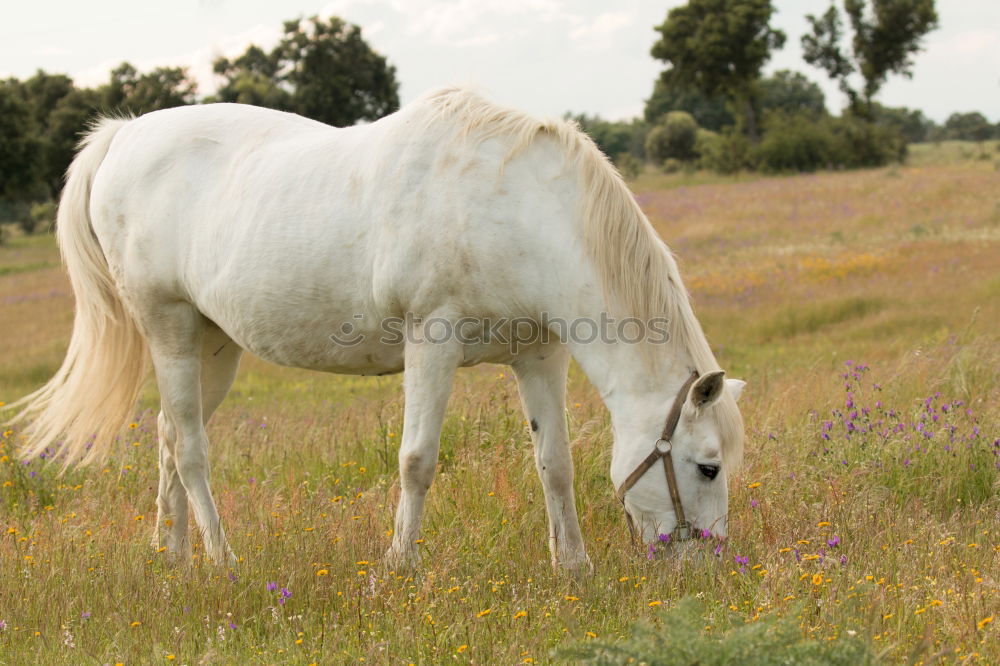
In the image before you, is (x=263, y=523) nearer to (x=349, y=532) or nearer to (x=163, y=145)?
(x=349, y=532)

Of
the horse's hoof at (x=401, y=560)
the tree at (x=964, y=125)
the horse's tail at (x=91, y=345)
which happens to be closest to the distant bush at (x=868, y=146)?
the tree at (x=964, y=125)

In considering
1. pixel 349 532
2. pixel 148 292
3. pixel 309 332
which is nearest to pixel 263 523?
pixel 349 532

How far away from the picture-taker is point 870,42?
51062 mm

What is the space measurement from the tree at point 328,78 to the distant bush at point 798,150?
22.1 metres

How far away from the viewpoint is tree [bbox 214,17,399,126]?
172 feet

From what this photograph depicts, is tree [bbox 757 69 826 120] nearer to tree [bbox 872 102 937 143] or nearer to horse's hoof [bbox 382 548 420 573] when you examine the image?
tree [bbox 872 102 937 143]

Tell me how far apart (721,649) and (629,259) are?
5.62ft

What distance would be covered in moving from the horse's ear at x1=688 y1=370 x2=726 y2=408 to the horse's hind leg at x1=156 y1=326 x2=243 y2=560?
8.24 feet

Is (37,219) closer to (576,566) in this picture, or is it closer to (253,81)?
(253,81)

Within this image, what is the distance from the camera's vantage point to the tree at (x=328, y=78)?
172 feet

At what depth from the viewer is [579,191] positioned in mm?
3693

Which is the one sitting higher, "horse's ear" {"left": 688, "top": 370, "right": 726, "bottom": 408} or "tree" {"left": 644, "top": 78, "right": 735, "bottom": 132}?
"tree" {"left": 644, "top": 78, "right": 735, "bottom": 132}

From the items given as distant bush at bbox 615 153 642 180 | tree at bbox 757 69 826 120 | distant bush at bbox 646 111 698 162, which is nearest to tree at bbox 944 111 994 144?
tree at bbox 757 69 826 120

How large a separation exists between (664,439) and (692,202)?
25542 millimetres
